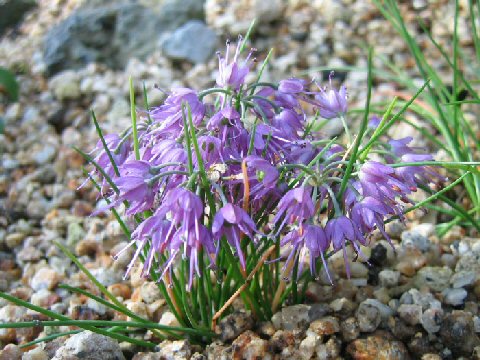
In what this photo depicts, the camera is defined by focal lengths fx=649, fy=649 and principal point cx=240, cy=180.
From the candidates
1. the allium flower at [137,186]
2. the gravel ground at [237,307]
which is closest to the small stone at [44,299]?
the gravel ground at [237,307]

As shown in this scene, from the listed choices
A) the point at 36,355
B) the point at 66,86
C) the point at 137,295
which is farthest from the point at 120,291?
the point at 66,86

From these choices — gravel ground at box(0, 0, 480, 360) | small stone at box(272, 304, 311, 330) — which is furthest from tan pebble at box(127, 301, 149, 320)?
small stone at box(272, 304, 311, 330)

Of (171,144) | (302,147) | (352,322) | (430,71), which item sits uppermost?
(171,144)

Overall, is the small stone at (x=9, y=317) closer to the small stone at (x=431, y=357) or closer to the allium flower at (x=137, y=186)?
the allium flower at (x=137, y=186)

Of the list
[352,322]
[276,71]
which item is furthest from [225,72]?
[276,71]

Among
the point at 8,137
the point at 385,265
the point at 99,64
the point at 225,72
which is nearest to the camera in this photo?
the point at 225,72

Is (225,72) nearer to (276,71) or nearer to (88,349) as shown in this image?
(88,349)

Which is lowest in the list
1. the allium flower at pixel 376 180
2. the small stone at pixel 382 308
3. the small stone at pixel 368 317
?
the small stone at pixel 382 308

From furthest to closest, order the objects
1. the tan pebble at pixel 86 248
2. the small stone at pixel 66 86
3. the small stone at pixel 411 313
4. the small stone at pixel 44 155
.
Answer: the small stone at pixel 66 86 < the small stone at pixel 44 155 < the tan pebble at pixel 86 248 < the small stone at pixel 411 313
